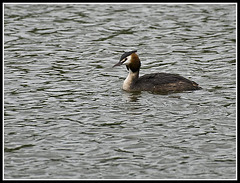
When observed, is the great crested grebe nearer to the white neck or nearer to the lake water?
the white neck

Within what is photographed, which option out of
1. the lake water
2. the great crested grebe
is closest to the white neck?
the great crested grebe

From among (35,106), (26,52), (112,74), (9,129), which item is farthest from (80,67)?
(9,129)

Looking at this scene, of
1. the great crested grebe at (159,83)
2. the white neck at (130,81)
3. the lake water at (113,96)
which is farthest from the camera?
the white neck at (130,81)

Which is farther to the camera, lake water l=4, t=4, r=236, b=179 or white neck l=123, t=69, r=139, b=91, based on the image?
white neck l=123, t=69, r=139, b=91

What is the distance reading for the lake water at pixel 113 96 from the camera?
10.8m

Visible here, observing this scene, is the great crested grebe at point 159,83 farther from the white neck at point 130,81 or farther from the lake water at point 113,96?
the lake water at point 113,96

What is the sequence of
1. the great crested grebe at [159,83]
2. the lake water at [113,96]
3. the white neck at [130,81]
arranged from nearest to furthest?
1. the lake water at [113,96]
2. the great crested grebe at [159,83]
3. the white neck at [130,81]

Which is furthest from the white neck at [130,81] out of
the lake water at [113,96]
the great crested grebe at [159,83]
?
the lake water at [113,96]

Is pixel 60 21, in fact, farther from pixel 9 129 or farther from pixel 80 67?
pixel 9 129

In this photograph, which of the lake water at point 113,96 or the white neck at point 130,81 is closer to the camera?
the lake water at point 113,96

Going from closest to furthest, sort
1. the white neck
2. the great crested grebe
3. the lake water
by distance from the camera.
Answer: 1. the lake water
2. the great crested grebe
3. the white neck

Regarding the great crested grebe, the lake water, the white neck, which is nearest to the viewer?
the lake water

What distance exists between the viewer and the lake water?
10.8 meters

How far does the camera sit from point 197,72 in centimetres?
1712
